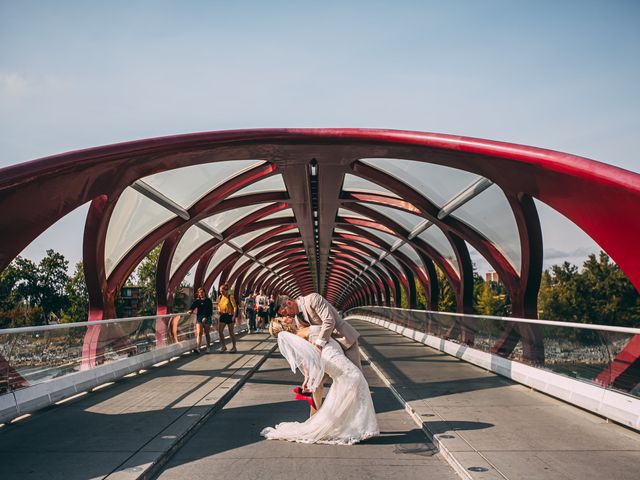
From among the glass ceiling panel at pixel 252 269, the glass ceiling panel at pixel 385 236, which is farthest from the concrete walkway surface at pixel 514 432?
the glass ceiling panel at pixel 252 269

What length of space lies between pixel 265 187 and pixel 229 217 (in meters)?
4.31

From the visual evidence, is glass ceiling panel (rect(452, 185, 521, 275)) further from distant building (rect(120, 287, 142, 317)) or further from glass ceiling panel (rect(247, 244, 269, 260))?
distant building (rect(120, 287, 142, 317))

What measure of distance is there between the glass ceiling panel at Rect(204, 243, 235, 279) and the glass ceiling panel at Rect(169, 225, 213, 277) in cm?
578

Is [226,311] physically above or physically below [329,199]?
below

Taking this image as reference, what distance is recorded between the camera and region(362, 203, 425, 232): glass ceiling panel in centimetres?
2203

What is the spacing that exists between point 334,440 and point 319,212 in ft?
57.0

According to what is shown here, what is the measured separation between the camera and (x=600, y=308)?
192ft

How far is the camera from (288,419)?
7.45 m

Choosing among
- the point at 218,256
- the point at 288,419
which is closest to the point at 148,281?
the point at 218,256

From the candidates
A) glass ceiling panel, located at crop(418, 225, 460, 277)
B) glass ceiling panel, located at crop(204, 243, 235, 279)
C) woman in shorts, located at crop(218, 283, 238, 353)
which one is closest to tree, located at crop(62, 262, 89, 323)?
glass ceiling panel, located at crop(204, 243, 235, 279)

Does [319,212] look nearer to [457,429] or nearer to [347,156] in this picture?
[347,156]

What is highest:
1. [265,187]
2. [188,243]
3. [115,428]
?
[265,187]

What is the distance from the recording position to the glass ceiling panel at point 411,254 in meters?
30.6

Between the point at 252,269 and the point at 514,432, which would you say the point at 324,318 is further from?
the point at 252,269
